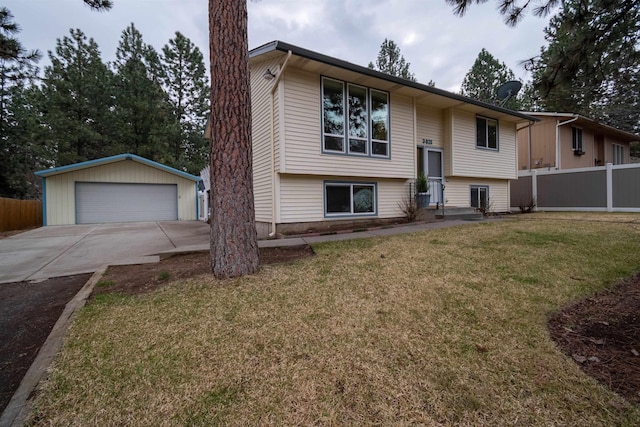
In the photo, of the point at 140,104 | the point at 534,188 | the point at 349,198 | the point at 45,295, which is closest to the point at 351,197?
the point at 349,198


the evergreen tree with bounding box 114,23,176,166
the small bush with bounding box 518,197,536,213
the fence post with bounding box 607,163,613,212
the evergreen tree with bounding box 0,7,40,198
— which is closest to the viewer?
the fence post with bounding box 607,163,613,212

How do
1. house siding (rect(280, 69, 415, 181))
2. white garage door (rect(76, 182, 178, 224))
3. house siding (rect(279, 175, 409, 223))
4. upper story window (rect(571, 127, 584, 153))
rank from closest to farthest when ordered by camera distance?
house siding (rect(280, 69, 415, 181)) < house siding (rect(279, 175, 409, 223)) < white garage door (rect(76, 182, 178, 224)) < upper story window (rect(571, 127, 584, 153))

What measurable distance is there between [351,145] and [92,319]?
763 cm

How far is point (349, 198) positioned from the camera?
357 inches

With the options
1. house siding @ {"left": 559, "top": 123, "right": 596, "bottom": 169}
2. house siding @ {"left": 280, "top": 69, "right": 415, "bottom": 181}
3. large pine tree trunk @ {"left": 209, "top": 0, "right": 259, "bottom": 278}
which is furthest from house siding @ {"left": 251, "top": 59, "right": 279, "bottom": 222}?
house siding @ {"left": 559, "top": 123, "right": 596, "bottom": 169}

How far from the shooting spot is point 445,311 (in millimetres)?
3018

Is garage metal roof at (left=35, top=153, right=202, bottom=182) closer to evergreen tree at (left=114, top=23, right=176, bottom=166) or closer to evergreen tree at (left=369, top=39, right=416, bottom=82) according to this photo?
evergreen tree at (left=114, top=23, right=176, bottom=166)

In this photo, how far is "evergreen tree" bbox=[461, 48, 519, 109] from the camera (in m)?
26.3

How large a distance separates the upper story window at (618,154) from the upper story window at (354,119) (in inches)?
799

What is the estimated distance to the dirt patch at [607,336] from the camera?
203 centimetres

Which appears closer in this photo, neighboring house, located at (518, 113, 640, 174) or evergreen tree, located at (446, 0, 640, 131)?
evergreen tree, located at (446, 0, 640, 131)

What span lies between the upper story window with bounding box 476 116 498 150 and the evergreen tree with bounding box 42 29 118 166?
24.1 m

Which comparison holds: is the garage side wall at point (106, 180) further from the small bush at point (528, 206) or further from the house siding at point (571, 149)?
the house siding at point (571, 149)

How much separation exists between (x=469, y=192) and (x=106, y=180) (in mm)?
18580
